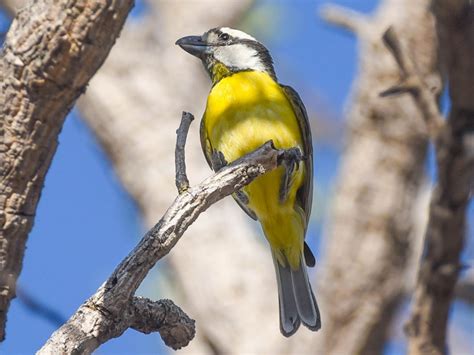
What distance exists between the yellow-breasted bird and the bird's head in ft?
0.14

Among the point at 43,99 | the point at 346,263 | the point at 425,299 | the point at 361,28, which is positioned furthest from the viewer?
the point at 346,263

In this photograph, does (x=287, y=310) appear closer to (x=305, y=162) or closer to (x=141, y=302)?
(x=305, y=162)

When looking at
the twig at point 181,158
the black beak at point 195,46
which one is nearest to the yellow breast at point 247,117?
the black beak at point 195,46

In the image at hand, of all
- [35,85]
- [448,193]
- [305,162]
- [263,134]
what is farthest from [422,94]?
[35,85]

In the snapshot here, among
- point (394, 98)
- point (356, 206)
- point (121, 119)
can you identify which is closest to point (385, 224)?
point (356, 206)

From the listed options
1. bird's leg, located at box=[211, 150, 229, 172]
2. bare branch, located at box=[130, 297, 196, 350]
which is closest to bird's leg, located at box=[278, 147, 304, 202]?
bird's leg, located at box=[211, 150, 229, 172]

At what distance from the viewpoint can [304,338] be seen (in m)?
6.73

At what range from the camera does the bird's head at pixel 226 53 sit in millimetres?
5230

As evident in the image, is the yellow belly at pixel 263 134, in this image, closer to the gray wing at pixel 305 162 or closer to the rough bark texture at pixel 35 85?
the gray wing at pixel 305 162

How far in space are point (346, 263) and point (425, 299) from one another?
7.98ft

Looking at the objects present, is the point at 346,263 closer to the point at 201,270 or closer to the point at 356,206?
the point at 356,206

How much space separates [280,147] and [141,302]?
1.54m

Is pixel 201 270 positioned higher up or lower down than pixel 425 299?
higher up

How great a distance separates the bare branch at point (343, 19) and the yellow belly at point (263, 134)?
3.24 feet
